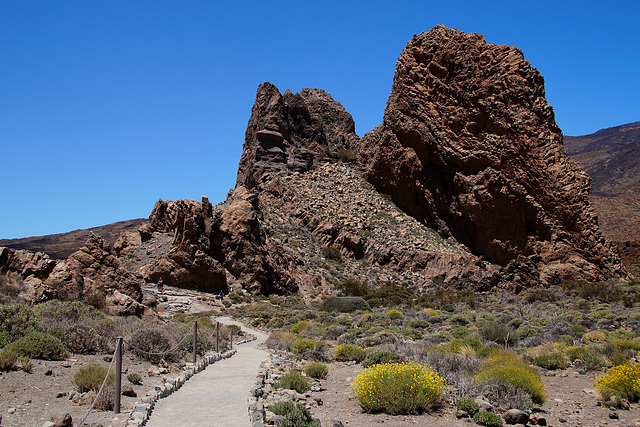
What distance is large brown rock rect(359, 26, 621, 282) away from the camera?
148 feet

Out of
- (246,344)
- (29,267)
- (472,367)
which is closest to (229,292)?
(246,344)

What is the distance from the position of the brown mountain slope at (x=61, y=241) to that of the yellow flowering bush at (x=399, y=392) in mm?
74393

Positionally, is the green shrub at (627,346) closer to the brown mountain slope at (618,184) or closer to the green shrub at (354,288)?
the green shrub at (354,288)

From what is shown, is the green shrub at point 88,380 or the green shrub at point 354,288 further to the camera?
the green shrub at point 354,288

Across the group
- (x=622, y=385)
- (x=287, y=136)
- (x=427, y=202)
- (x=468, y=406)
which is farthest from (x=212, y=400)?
(x=287, y=136)

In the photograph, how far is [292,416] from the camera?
21.8 ft

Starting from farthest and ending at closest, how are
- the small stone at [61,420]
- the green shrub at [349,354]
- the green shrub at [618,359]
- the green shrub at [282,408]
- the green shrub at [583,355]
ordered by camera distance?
the green shrub at [349,354], the green shrub at [583,355], the green shrub at [618,359], the green shrub at [282,408], the small stone at [61,420]

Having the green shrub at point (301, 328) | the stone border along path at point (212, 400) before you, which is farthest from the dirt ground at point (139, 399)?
the green shrub at point (301, 328)

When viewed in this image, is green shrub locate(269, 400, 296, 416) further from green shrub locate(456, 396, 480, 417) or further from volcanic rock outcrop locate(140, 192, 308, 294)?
volcanic rock outcrop locate(140, 192, 308, 294)

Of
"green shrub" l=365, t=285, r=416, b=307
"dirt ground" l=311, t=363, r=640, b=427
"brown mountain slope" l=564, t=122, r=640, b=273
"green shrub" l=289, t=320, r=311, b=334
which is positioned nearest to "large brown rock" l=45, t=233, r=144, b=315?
"green shrub" l=289, t=320, r=311, b=334

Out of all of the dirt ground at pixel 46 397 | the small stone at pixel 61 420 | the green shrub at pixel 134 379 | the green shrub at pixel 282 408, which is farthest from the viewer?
the green shrub at pixel 134 379

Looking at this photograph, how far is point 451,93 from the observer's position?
1982 inches

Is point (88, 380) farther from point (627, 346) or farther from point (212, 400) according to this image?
point (627, 346)

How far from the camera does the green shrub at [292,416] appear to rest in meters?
6.48
